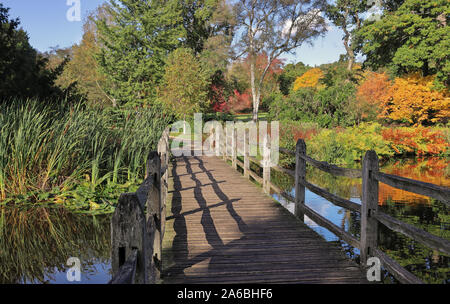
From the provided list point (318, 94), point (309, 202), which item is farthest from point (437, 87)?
point (309, 202)

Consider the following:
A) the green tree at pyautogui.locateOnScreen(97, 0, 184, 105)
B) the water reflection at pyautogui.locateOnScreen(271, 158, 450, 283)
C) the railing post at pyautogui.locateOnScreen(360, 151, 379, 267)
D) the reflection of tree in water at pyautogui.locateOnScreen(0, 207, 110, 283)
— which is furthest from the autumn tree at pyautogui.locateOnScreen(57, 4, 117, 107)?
the railing post at pyautogui.locateOnScreen(360, 151, 379, 267)

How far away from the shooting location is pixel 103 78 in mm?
41281

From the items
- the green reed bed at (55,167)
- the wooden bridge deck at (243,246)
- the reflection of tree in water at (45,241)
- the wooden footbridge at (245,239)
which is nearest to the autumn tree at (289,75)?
the green reed bed at (55,167)

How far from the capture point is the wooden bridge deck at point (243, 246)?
4.07 m

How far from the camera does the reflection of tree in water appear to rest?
585 cm

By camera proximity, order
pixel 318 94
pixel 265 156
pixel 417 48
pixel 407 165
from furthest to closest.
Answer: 1. pixel 318 94
2. pixel 417 48
3. pixel 407 165
4. pixel 265 156

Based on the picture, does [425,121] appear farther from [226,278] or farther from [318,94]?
[226,278]

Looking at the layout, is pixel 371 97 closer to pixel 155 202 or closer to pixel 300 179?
pixel 300 179

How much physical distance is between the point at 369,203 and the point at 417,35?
26.8 metres

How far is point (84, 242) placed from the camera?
6.97 m

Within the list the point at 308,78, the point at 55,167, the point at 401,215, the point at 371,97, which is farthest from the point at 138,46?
the point at 401,215

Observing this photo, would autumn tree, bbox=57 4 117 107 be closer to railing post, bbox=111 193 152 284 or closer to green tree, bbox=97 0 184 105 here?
green tree, bbox=97 0 184 105

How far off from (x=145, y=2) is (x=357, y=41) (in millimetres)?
21000

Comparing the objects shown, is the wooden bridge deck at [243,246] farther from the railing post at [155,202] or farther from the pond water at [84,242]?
the pond water at [84,242]
